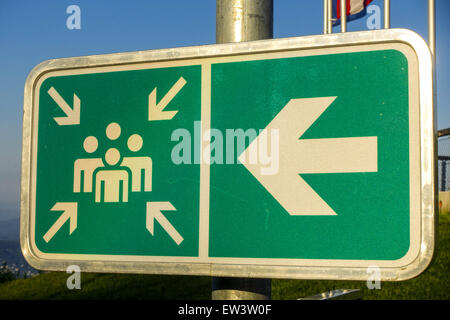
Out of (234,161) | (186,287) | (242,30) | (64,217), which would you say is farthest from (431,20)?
(186,287)

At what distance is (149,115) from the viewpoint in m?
1.25

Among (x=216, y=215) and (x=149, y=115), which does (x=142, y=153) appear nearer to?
(x=149, y=115)

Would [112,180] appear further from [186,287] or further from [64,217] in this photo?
[186,287]

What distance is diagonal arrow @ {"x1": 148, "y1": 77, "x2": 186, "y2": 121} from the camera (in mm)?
1235

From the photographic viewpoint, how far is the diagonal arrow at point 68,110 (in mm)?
1318

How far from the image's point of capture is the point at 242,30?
1270mm

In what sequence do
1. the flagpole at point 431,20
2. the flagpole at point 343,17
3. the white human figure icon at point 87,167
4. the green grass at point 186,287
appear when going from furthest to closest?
the green grass at point 186,287 → the flagpole at point 343,17 → the flagpole at point 431,20 → the white human figure icon at point 87,167

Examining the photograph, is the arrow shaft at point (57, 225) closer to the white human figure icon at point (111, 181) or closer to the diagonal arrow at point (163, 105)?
the white human figure icon at point (111, 181)

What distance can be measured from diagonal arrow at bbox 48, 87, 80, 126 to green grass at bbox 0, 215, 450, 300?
5018mm

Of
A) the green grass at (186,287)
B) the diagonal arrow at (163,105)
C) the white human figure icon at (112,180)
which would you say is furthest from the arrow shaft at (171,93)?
the green grass at (186,287)

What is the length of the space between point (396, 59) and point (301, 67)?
0.21 meters

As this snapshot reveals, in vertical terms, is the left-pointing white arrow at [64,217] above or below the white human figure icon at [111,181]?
below

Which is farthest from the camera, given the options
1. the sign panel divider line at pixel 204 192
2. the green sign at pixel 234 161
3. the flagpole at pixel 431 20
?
the flagpole at pixel 431 20
